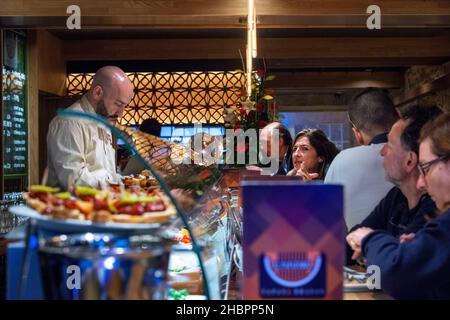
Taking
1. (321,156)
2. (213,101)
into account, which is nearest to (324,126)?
(213,101)

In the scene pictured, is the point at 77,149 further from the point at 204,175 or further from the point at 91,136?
the point at 204,175

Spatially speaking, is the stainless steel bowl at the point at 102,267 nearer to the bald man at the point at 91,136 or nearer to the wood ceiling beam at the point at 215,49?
the bald man at the point at 91,136

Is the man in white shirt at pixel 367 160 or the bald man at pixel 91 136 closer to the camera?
the bald man at pixel 91 136

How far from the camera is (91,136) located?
311cm

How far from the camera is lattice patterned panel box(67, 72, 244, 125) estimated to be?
33.9 ft

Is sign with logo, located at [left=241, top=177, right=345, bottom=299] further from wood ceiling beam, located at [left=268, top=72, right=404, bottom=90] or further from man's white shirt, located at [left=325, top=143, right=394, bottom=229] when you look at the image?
wood ceiling beam, located at [left=268, top=72, right=404, bottom=90]

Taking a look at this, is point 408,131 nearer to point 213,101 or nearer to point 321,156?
point 321,156

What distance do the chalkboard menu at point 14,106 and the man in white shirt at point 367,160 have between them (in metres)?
5.12

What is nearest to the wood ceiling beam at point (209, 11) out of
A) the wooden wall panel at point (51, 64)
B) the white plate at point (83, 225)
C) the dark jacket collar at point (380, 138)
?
the wooden wall panel at point (51, 64)

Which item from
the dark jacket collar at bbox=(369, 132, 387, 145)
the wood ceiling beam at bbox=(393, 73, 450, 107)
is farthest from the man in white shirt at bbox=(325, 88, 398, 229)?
the wood ceiling beam at bbox=(393, 73, 450, 107)

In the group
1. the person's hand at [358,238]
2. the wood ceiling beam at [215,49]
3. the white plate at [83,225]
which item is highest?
the wood ceiling beam at [215,49]

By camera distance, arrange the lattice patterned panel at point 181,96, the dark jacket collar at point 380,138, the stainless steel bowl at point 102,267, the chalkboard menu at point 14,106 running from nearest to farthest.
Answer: the stainless steel bowl at point 102,267
the dark jacket collar at point 380,138
the chalkboard menu at point 14,106
the lattice patterned panel at point 181,96

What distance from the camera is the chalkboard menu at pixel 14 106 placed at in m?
7.34
